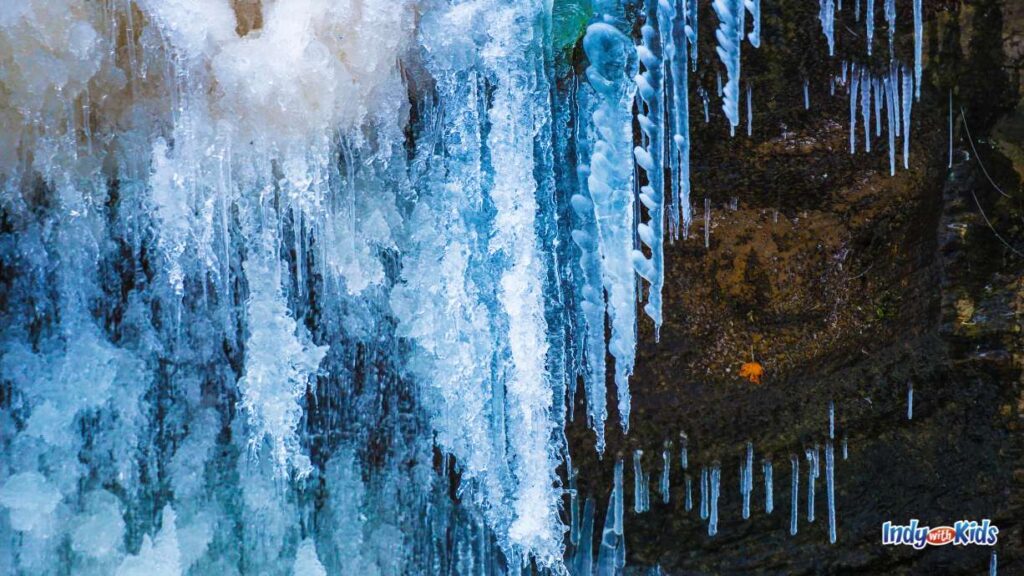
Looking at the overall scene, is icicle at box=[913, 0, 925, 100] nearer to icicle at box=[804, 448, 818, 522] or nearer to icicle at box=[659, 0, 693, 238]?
icicle at box=[659, 0, 693, 238]

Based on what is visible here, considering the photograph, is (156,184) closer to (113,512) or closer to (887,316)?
(113,512)

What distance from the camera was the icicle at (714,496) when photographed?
375 cm

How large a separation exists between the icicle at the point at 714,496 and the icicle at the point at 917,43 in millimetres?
1618

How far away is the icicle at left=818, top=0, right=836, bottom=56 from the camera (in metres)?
3.37

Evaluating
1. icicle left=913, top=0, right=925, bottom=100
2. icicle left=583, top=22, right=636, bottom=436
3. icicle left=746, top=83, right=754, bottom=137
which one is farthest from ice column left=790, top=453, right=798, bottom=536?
icicle left=913, top=0, right=925, bottom=100

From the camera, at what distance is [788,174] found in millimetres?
3561

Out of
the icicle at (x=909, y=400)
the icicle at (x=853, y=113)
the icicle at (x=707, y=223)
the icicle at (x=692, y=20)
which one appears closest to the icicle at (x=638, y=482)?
the icicle at (x=707, y=223)

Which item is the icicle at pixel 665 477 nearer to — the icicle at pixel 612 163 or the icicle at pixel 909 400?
the icicle at pixel 612 163

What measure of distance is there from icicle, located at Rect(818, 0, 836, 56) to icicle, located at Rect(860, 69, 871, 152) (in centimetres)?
16

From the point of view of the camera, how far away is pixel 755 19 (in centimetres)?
337

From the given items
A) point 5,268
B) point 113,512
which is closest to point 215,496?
point 113,512

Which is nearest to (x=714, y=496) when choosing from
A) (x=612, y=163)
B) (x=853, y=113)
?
(x=612, y=163)

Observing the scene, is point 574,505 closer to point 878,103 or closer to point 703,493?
point 703,493

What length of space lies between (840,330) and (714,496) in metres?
0.83
